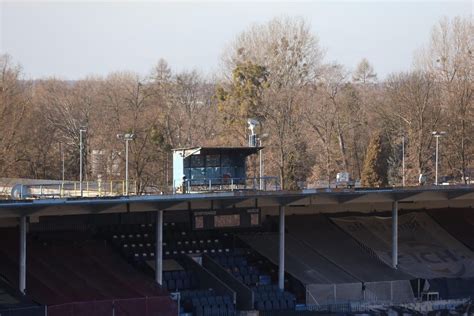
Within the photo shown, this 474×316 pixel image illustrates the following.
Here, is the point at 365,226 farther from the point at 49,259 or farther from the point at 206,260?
the point at 49,259

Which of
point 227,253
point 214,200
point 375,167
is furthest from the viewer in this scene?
point 375,167

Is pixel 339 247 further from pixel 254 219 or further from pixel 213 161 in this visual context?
pixel 213 161

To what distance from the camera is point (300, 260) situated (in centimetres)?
4047

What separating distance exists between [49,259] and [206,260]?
6378 mm

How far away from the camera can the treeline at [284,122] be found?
65.2 metres

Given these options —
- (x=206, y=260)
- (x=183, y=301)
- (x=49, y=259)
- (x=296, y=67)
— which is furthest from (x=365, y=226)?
(x=296, y=67)

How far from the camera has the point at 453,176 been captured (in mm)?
68188

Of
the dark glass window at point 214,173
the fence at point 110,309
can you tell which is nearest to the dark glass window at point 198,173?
the dark glass window at point 214,173

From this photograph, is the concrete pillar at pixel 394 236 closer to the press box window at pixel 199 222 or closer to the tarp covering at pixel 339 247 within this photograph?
the tarp covering at pixel 339 247

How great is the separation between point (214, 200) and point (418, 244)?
1136 centimetres

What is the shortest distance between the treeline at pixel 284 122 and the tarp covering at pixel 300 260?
1898 centimetres

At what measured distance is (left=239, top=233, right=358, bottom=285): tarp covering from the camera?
38.8 meters

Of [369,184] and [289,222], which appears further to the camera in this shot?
[369,184]

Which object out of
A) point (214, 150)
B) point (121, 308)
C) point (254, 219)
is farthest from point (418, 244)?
point (121, 308)
